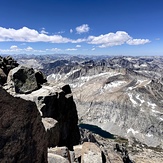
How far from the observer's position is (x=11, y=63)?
64500 millimetres

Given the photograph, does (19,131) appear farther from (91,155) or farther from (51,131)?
(51,131)

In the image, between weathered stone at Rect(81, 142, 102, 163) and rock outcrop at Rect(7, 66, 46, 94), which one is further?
rock outcrop at Rect(7, 66, 46, 94)

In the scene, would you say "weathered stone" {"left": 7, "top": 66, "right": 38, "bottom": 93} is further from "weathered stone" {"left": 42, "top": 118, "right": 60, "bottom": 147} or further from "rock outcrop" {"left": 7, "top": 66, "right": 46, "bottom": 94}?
"weathered stone" {"left": 42, "top": 118, "right": 60, "bottom": 147}

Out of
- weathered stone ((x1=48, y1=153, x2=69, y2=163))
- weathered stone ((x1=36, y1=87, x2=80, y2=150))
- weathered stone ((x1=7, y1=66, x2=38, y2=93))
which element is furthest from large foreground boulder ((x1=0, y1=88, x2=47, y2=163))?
weathered stone ((x1=7, y1=66, x2=38, y2=93))

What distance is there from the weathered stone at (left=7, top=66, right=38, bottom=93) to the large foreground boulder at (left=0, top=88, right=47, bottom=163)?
28.8 m

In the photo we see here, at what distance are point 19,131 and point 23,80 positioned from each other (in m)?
33.2

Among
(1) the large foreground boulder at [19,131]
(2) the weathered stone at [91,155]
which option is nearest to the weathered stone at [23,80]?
(2) the weathered stone at [91,155]

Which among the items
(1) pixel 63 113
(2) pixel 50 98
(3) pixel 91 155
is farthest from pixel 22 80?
(3) pixel 91 155

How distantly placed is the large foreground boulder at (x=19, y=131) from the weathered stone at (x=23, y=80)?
28783 millimetres

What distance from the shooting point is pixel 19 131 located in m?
13.5

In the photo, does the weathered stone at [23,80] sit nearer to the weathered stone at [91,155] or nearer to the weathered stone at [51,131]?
the weathered stone at [51,131]

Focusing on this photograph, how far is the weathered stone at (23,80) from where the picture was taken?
4388cm

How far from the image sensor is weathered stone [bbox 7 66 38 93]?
144 ft

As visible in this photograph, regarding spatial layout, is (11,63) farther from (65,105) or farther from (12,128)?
(12,128)
